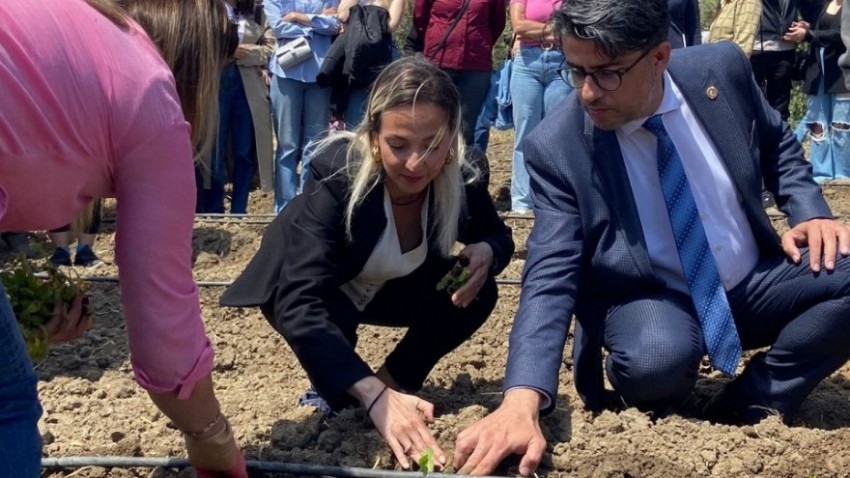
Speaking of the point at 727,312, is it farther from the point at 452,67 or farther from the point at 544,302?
the point at 452,67

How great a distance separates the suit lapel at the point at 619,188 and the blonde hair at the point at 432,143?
0.41m

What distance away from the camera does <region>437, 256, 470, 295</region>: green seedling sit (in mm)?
3705

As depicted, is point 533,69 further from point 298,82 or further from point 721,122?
point 721,122

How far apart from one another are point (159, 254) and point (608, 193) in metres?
1.59

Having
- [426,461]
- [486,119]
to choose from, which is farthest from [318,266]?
[486,119]

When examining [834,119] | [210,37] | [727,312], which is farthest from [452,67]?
[210,37]

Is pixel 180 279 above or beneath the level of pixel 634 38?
beneath

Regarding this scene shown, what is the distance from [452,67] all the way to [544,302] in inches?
153

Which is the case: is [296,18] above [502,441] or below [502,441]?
below

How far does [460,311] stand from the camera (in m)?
3.81

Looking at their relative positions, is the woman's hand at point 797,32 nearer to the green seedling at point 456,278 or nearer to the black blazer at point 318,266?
the black blazer at point 318,266

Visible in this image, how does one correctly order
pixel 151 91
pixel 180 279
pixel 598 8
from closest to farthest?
pixel 151 91, pixel 180 279, pixel 598 8

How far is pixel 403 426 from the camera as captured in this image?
10.0ft

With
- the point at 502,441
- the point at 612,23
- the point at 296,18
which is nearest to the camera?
the point at 502,441
